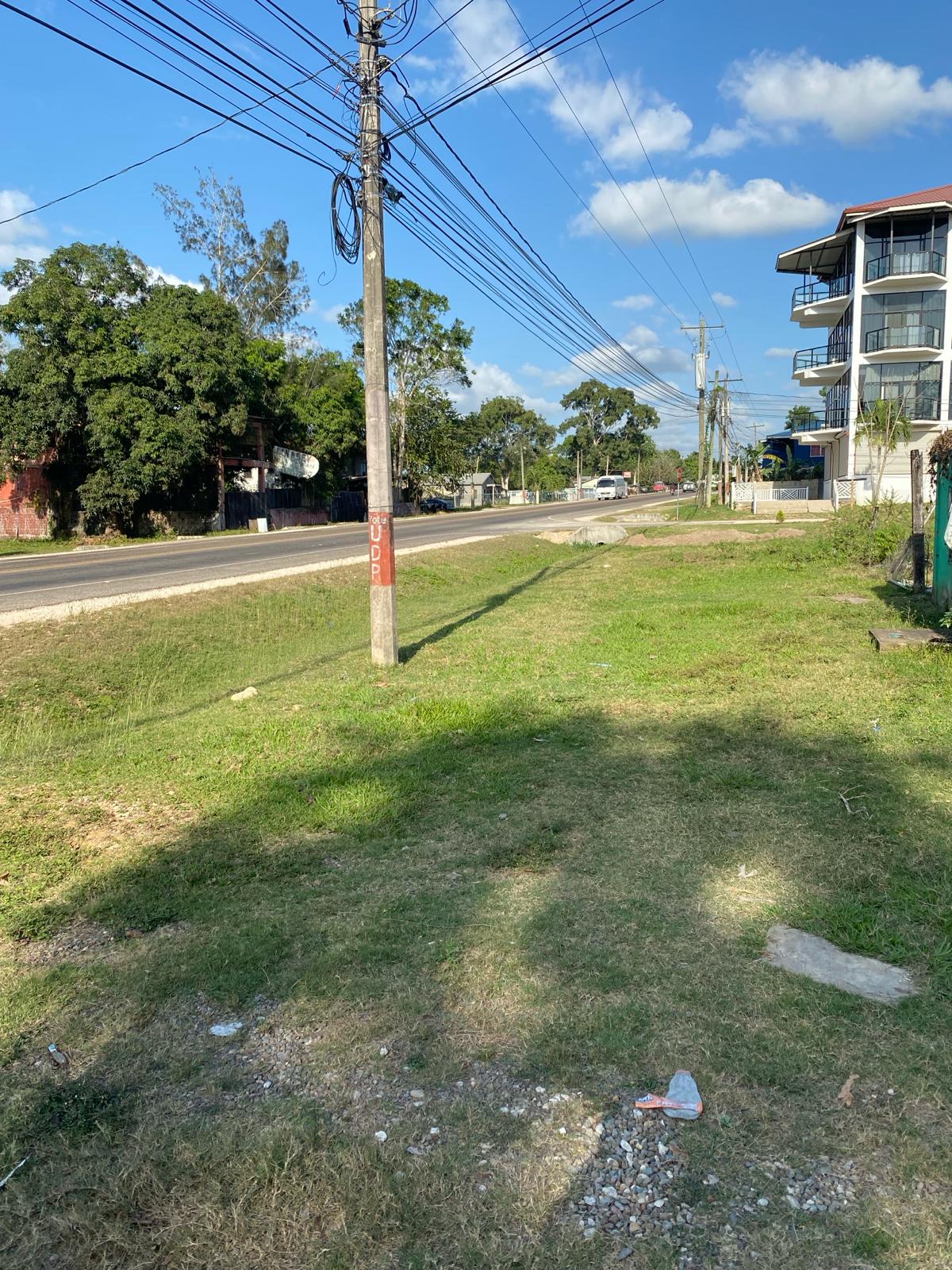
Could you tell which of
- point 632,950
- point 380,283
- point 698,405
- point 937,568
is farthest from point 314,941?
point 698,405

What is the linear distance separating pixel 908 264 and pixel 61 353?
34.4 metres

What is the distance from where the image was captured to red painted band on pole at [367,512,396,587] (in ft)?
32.2

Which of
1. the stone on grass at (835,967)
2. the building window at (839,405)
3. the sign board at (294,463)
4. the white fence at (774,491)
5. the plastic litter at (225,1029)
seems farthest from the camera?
the white fence at (774,491)

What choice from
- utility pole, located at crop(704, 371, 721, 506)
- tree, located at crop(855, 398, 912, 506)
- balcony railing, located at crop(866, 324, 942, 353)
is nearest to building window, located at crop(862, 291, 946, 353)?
balcony railing, located at crop(866, 324, 942, 353)

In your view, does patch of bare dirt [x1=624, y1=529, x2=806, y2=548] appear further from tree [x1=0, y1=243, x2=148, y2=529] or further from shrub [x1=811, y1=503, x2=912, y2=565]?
tree [x1=0, y1=243, x2=148, y2=529]

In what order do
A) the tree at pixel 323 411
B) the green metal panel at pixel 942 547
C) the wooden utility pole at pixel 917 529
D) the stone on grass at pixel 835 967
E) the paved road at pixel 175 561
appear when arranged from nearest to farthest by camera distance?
the stone on grass at pixel 835 967
the green metal panel at pixel 942 547
the wooden utility pole at pixel 917 529
the paved road at pixel 175 561
the tree at pixel 323 411

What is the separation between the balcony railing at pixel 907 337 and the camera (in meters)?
38.4

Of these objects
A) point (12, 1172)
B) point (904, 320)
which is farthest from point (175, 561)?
point (904, 320)

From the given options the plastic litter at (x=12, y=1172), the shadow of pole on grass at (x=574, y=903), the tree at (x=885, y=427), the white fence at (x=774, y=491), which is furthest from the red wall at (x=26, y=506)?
the plastic litter at (x=12, y=1172)

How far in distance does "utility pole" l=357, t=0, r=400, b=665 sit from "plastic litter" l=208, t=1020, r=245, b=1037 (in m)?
6.68

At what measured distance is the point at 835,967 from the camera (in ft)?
11.7

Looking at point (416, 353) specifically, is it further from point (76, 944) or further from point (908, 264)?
point (76, 944)

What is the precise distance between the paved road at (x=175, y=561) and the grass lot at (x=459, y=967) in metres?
7.31

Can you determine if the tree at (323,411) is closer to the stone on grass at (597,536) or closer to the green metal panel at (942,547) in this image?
the stone on grass at (597,536)
